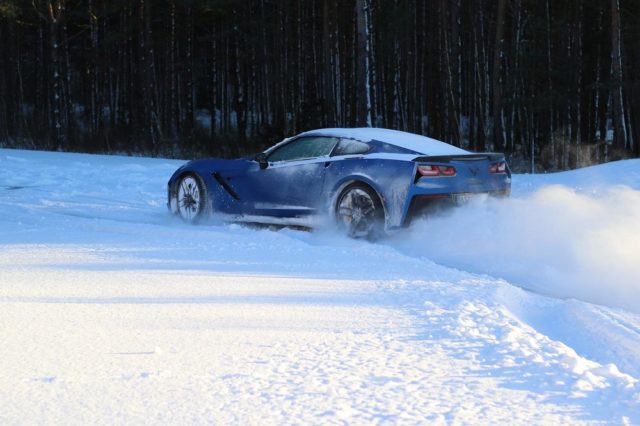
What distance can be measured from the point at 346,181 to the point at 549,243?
2347mm

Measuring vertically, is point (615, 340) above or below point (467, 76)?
below

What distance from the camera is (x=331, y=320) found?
5.04 m

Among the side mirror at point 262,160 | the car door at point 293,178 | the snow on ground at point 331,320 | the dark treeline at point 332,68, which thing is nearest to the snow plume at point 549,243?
A: the snow on ground at point 331,320

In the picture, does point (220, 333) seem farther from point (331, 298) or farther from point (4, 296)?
point (4, 296)

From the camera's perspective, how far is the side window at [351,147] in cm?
893

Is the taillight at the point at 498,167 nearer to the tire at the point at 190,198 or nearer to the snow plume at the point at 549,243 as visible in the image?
the snow plume at the point at 549,243

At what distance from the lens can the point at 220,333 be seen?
4.68m

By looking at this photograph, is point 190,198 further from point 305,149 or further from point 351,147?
point 351,147

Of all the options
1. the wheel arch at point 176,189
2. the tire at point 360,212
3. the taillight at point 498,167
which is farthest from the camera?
the wheel arch at point 176,189

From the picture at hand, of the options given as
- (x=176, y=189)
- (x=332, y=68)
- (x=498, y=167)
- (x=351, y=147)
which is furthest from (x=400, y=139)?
(x=332, y=68)

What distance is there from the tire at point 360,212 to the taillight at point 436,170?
1.88 feet

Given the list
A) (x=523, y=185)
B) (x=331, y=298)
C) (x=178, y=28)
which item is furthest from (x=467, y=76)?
(x=331, y=298)

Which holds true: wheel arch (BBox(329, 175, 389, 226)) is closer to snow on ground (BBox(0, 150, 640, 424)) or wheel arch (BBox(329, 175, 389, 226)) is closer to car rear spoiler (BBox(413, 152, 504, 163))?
snow on ground (BBox(0, 150, 640, 424))

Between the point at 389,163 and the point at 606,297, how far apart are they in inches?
117
